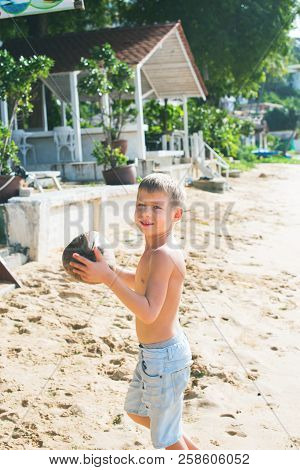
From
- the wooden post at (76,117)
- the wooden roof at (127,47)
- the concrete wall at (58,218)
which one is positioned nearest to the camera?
the concrete wall at (58,218)

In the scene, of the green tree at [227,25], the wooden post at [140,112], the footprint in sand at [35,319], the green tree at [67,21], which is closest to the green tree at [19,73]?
the footprint in sand at [35,319]

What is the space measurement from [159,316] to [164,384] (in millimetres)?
305

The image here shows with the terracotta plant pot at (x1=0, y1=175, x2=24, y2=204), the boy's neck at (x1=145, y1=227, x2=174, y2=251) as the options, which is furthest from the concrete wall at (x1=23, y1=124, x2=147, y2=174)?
→ the boy's neck at (x1=145, y1=227, x2=174, y2=251)

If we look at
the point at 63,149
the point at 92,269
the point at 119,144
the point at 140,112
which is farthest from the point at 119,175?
the point at 92,269

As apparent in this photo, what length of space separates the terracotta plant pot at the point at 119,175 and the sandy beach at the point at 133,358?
287 centimetres

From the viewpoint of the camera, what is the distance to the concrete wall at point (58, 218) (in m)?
6.89

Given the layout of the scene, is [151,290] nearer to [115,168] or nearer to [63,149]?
[115,168]

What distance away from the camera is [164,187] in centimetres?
255

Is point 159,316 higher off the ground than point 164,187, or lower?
lower

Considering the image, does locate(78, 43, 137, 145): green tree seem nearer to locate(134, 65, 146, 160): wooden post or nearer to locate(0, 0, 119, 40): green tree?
locate(134, 65, 146, 160): wooden post

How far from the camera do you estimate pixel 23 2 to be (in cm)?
686

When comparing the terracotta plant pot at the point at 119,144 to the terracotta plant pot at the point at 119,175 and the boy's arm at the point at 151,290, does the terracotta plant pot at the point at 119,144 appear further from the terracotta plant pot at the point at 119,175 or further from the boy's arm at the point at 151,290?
the boy's arm at the point at 151,290

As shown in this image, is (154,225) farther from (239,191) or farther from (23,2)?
(239,191)

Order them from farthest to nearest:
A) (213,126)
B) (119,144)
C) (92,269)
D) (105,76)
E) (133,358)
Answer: (213,126), (119,144), (105,76), (133,358), (92,269)
